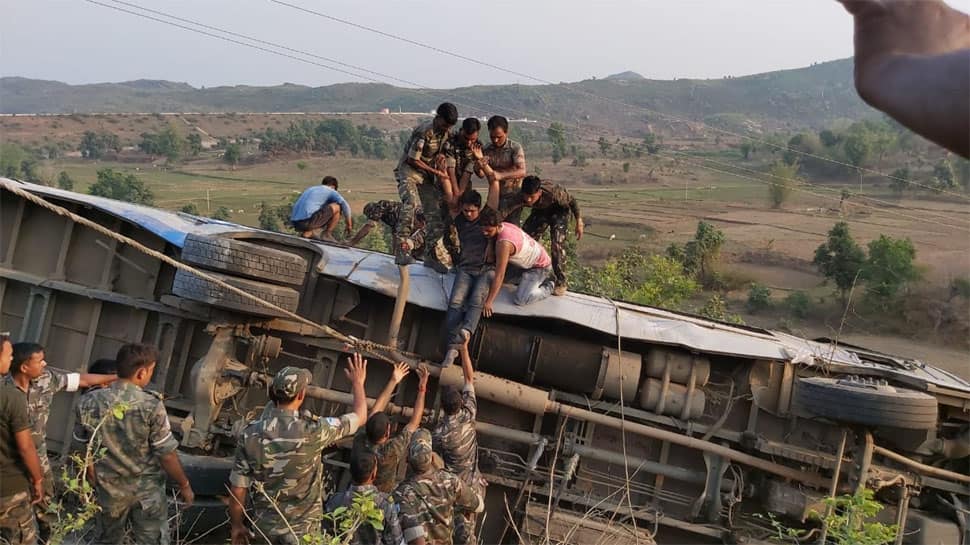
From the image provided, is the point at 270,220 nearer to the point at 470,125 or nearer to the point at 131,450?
the point at 470,125

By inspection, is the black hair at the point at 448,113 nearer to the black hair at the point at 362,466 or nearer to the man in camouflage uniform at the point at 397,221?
the man in camouflage uniform at the point at 397,221

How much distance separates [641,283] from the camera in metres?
16.8

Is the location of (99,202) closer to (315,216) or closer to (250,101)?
(315,216)

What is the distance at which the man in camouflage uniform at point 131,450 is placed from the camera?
4336 mm

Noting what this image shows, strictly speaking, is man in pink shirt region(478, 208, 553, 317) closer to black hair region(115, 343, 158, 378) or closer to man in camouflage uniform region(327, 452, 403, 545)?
man in camouflage uniform region(327, 452, 403, 545)

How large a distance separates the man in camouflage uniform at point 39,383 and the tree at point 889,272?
1977 cm

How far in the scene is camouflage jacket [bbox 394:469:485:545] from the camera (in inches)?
180

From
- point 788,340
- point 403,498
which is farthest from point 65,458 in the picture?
point 788,340

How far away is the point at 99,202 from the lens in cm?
637

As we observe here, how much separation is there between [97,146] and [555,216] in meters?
62.1

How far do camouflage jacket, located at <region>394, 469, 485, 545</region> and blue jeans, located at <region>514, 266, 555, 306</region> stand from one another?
5.67 ft

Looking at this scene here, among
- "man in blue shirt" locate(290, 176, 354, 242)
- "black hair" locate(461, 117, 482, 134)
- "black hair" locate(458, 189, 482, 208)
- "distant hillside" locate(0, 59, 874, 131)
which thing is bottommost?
"man in blue shirt" locate(290, 176, 354, 242)

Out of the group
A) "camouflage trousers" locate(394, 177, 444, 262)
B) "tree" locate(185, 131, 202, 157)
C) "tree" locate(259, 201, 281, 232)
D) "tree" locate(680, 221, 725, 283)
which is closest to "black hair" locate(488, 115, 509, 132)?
"camouflage trousers" locate(394, 177, 444, 262)

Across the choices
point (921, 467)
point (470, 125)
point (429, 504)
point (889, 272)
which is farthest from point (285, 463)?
point (889, 272)
